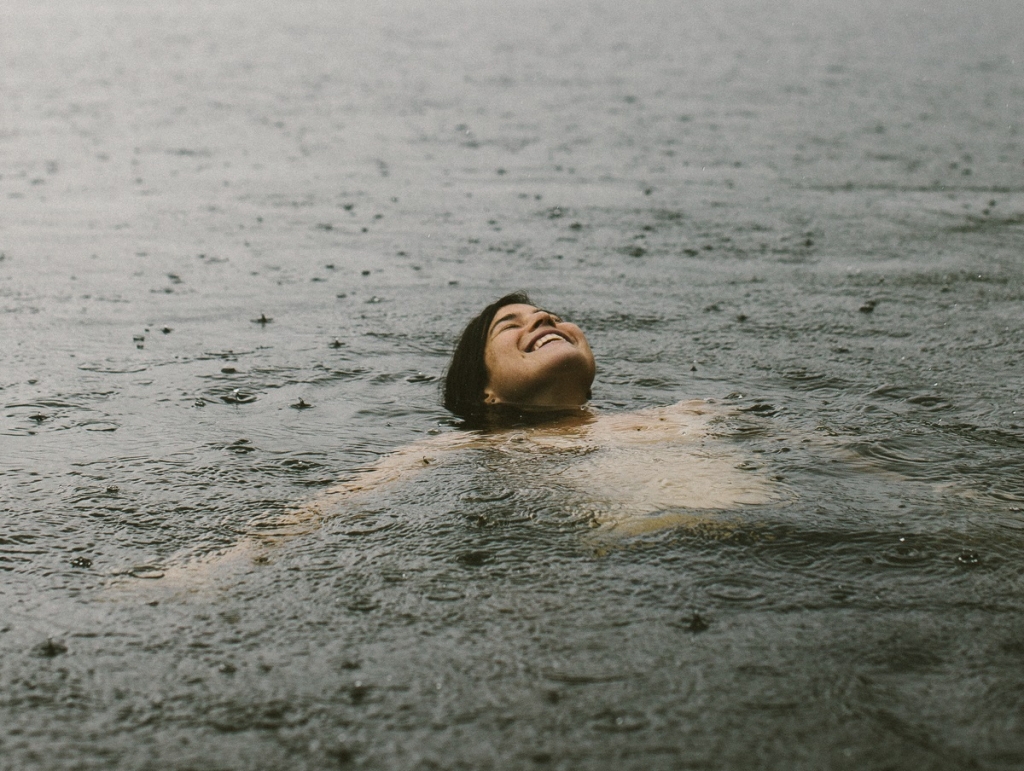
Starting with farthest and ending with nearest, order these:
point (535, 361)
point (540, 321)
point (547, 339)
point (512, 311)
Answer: point (512, 311) < point (540, 321) < point (547, 339) < point (535, 361)

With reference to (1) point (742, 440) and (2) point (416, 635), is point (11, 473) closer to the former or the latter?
(2) point (416, 635)

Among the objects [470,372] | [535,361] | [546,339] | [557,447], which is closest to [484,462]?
[557,447]

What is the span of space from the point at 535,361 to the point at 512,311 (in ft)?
2.09

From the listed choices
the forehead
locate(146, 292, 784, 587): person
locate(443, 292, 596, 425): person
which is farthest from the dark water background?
the forehead

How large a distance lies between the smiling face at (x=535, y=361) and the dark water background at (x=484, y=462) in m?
0.57

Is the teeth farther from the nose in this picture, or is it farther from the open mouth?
the nose

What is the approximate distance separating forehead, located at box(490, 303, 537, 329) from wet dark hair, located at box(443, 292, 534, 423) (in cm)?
5

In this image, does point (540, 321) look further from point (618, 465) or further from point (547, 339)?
point (618, 465)

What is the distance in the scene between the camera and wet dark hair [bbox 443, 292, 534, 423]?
27.2 ft

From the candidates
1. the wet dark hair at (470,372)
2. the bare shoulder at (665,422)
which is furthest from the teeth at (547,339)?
the bare shoulder at (665,422)

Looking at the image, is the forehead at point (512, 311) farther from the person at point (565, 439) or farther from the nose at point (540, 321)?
the nose at point (540, 321)

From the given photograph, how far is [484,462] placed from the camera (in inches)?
280

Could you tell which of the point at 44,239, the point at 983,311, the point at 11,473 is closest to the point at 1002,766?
the point at 11,473

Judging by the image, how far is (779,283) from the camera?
12172 mm
